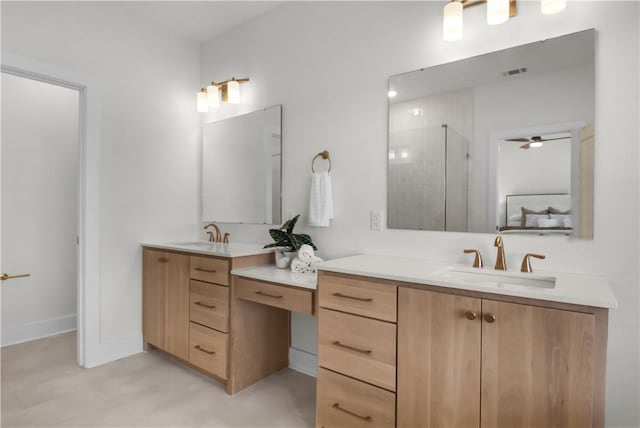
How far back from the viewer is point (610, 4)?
5.06ft

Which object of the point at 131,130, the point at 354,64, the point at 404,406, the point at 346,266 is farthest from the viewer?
the point at 131,130

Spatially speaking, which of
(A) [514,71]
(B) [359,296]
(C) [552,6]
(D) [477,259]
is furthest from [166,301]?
(C) [552,6]

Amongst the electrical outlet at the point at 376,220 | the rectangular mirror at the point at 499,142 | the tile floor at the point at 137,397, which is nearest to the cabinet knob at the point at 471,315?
the rectangular mirror at the point at 499,142

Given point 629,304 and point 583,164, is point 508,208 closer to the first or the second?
point 583,164

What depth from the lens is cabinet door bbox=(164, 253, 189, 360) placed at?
257 cm

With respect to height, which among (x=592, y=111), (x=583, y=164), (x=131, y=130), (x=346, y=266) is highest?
(x=131, y=130)

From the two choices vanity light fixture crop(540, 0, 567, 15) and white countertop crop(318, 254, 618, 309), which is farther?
vanity light fixture crop(540, 0, 567, 15)

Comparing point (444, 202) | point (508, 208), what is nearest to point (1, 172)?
point (444, 202)

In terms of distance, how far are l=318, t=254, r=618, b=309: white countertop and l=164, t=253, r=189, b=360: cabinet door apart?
4.17ft

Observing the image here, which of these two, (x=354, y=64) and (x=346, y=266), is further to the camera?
(x=354, y=64)

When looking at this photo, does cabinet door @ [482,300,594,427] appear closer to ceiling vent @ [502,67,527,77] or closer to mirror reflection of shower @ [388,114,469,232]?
mirror reflection of shower @ [388,114,469,232]

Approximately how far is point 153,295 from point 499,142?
2630 mm

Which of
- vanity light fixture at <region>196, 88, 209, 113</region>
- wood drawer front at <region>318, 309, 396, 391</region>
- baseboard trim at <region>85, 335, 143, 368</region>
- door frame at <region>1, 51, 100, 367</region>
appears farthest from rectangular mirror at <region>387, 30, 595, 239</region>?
baseboard trim at <region>85, 335, 143, 368</region>

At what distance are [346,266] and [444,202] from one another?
0.67 m
